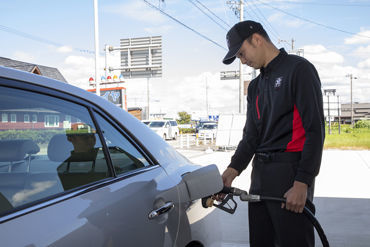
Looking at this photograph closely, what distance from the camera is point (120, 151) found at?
5.93 feet

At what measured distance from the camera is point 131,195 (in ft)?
5.16

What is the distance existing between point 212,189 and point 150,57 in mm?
22072

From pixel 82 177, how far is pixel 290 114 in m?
1.12

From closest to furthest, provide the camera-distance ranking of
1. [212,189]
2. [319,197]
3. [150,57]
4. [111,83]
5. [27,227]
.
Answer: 1. [27,227]
2. [212,189]
3. [319,197]
4. [150,57]
5. [111,83]

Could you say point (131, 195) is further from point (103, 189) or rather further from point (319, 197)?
point (319, 197)

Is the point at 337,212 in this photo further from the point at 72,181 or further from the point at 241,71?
the point at 241,71

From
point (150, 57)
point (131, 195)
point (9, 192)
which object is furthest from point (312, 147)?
point (150, 57)

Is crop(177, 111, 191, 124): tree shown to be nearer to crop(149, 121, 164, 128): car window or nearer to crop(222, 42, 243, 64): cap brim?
crop(149, 121, 164, 128): car window

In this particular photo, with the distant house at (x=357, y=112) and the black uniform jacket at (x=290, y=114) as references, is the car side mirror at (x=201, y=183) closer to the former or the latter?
the black uniform jacket at (x=290, y=114)

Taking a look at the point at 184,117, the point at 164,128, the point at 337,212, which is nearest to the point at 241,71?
the point at 164,128

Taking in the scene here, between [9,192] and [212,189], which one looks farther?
[212,189]

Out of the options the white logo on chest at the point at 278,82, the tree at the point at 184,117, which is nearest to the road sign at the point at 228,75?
the white logo on chest at the point at 278,82

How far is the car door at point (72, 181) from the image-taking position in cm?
119

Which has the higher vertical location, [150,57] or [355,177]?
[150,57]
